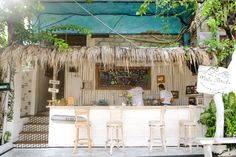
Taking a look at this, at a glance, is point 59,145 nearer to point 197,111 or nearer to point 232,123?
point 197,111

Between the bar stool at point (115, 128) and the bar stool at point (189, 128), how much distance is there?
1690mm

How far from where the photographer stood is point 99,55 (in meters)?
6.17

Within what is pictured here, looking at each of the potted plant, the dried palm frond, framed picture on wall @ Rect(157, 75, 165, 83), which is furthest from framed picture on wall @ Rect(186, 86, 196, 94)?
the dried palm frond

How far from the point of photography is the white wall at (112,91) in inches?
349

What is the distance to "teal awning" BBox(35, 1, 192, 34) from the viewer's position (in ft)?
24.7

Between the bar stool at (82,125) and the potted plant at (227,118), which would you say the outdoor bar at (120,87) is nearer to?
the bar stool at (82,125)

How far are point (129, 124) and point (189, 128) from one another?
5.53 ft

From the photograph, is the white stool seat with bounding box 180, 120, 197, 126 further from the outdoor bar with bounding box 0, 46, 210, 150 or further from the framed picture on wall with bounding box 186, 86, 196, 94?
the framed picture on wall with bounding box 186, 86, 196, 94

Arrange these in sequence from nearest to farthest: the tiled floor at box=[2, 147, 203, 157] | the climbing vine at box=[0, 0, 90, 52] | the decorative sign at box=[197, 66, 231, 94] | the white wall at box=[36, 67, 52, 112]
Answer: the decorative sign at box=[197, 66, 231, 94]
the tiled floor at box=[2, 147, 203, 157]
the climbing vine at box=[0, 0, 90, 52]
the white wall at box=[36, 67, 52, 112]

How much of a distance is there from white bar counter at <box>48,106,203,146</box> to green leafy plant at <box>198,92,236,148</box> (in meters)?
0.86

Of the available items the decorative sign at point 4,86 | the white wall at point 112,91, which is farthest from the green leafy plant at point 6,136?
the white wall at point 112,91

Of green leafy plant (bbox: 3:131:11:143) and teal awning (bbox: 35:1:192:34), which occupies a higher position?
→ teal awning (bbox: 35:1:192:34)

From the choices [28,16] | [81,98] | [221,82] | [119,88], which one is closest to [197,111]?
[221,82]

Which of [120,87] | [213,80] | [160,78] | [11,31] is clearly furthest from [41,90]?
[213,80]
